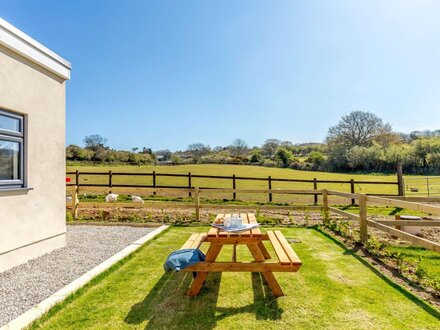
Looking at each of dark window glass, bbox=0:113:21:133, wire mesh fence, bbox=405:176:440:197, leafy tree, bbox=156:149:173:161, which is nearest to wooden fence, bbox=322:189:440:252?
dark window glass, bbox=0:113:21:133

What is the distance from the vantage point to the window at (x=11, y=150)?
13.3ft

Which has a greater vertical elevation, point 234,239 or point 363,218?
point 234,239

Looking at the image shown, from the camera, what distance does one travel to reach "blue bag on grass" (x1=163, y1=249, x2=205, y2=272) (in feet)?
9.42

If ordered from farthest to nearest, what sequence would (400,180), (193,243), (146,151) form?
(146,151)
(400,180)
(193,243)

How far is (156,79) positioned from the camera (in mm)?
15367

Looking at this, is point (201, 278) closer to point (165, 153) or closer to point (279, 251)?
point (279, 251)

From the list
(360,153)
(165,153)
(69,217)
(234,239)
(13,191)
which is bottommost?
(69,217)

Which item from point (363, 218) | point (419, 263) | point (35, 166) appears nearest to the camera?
point (419, 263)

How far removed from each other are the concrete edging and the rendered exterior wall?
1365 millimetres

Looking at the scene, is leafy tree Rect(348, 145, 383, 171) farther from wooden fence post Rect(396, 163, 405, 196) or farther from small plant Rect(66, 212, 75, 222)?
small plant Rect(66, 212, 75, 222)

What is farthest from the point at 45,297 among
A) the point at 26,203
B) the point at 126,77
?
the point at 126,77

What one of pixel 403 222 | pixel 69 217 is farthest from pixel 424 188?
pixel 69 217

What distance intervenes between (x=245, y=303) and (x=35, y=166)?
418 centimetres

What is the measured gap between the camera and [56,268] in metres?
4.07
